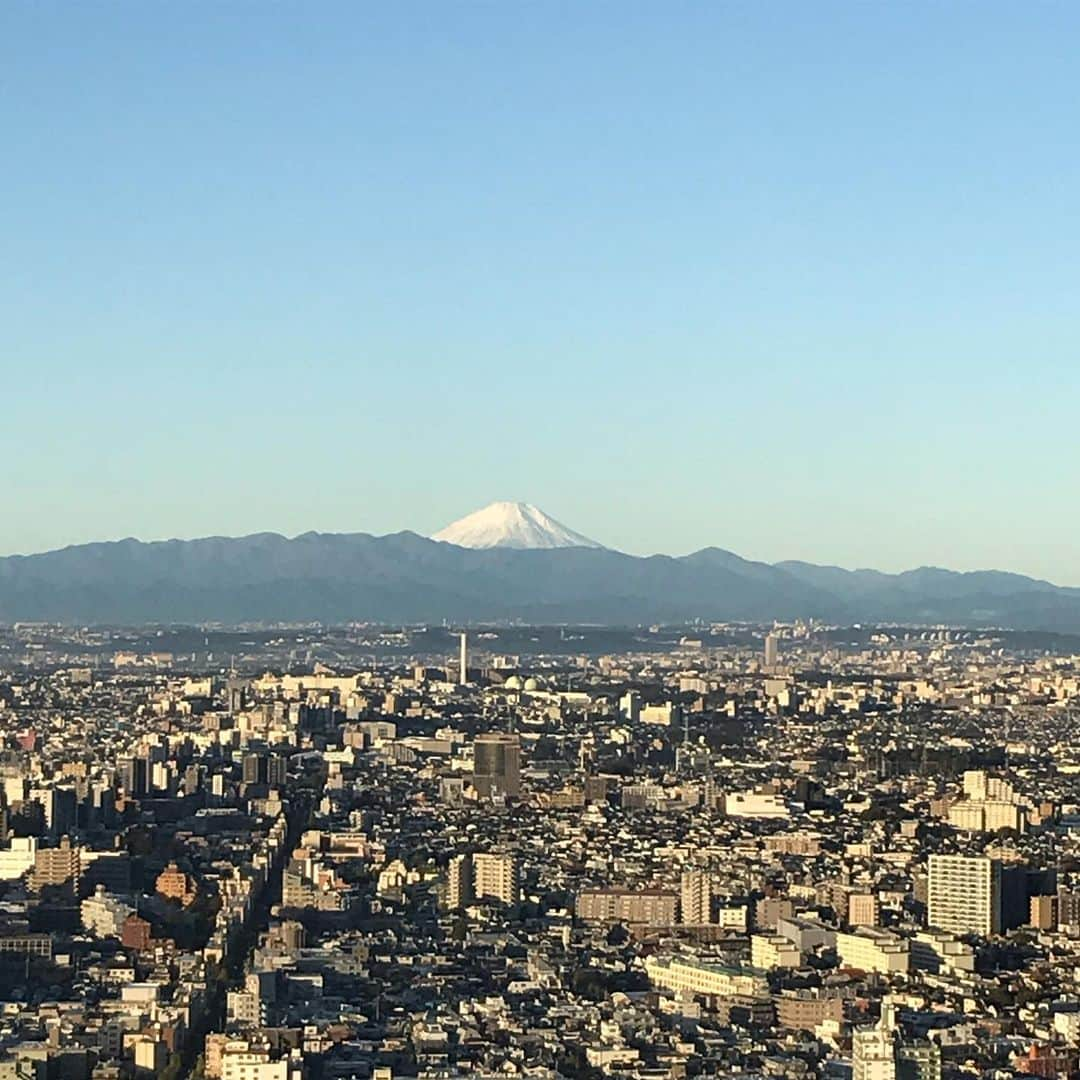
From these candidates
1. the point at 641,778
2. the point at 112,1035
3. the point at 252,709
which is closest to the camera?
the point at 112,1035

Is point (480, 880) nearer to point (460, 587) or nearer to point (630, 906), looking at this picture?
point (630, 906)

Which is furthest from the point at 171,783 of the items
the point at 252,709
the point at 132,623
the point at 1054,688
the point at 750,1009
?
the point at 132,623

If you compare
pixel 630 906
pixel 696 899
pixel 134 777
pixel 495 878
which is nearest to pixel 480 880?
pixel 495 878

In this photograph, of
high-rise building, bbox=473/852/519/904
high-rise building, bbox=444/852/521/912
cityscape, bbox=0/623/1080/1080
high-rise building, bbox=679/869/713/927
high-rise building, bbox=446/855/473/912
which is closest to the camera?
cityscape, bbox=0/623/1080/1080

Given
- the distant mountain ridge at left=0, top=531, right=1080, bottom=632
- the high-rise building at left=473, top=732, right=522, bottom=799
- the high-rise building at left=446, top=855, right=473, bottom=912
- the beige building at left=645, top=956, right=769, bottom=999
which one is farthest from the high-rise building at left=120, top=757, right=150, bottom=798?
the distant mountain ridge at left=0, top=531, right=1080, bottom=632

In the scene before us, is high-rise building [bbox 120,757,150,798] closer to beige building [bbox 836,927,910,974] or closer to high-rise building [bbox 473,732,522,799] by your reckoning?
high-rise building [bbox 473,732,522,799]

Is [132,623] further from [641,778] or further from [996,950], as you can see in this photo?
[996,950]
